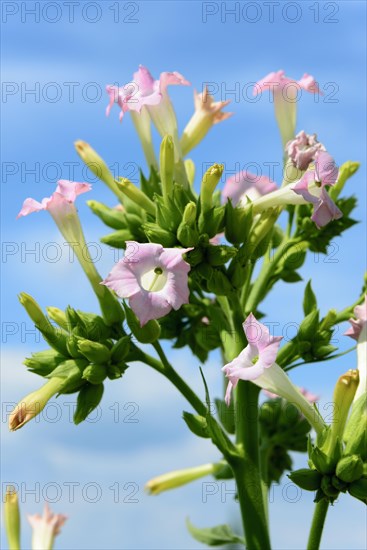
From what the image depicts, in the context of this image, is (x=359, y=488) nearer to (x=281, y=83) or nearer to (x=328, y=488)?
(x=328, y=488)

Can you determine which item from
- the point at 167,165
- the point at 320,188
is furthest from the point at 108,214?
the point at 320,188

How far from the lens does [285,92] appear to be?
179 inches

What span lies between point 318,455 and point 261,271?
0.97 m

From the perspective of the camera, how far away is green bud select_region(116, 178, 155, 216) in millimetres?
3898

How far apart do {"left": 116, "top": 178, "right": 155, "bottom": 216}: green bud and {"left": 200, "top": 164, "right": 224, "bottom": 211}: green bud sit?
33cm

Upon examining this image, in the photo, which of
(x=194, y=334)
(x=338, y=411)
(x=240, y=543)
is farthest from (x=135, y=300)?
(x=240, y=543)

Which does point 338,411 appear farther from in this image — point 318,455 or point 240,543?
point 240,543

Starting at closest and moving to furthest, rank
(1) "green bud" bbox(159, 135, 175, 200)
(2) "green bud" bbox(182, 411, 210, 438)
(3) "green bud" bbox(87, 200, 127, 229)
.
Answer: (2) "green bud" bbox(182, 411, 210, 438)
(1) "green bud" bbox(159, 135, 175, 200)
(3) "green bud" bbox(87, 200, 127, 229)

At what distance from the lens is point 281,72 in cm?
454

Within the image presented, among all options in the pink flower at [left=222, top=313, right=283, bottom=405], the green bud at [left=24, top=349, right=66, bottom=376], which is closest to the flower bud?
the green bud at [left=24, top=349, right=66, bottom=376]

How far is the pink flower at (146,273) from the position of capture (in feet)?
11.1

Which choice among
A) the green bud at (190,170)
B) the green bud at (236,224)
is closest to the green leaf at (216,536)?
the green bud at (236,224)

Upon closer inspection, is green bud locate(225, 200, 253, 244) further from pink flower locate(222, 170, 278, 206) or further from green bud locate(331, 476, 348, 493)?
pink flower locate(222, 170, 278, 206)

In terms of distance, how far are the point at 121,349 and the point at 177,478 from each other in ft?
3.79
